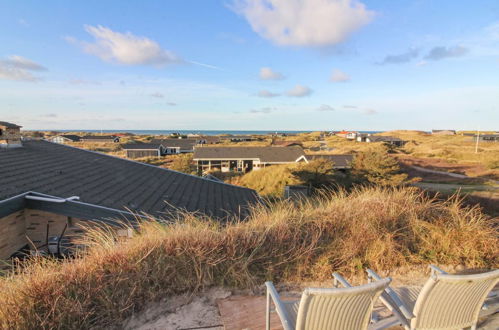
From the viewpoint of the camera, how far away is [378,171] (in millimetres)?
19953

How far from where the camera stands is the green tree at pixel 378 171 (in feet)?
63.4

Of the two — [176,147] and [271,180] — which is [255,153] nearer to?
[271,180]

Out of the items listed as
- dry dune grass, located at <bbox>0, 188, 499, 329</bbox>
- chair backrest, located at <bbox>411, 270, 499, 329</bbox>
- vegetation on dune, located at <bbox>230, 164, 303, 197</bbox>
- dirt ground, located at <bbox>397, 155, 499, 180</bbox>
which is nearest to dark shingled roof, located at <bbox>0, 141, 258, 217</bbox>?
dry dune grass, located at <bbox>0, 188, 499, 329</bbox>

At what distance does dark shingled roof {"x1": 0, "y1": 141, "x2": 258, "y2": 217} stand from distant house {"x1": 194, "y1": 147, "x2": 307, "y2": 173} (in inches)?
918

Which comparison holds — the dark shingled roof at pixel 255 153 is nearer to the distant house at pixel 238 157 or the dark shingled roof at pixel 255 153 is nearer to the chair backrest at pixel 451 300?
the distant house at pixel 238 157

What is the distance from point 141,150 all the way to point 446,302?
190 ft

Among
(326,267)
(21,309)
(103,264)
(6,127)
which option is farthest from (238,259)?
(6,127)

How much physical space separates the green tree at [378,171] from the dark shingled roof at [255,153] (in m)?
12.8

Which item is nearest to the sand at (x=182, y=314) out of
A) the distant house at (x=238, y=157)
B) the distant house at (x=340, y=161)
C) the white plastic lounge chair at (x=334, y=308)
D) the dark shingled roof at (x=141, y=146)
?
the white plastic lounge chair at (x=334, y=308)

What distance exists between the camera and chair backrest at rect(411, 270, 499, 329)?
2.02 meters

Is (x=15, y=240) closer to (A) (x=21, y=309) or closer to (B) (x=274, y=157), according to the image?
(A) (x=21, y=309)

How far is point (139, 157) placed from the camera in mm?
53844

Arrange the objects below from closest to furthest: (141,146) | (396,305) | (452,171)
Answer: (396,305) → (452,171) → (141,146)

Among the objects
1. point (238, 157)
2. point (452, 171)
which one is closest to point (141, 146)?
point (238, 157)
